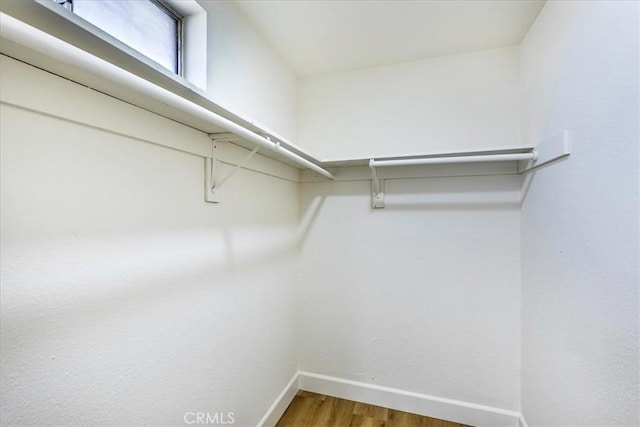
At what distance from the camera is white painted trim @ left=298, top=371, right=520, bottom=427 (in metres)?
1.66

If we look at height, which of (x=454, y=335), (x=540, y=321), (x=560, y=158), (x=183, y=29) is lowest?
(x=454, y=335)

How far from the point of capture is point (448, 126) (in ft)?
5.81

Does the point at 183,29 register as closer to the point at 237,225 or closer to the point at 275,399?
the point at 237,225

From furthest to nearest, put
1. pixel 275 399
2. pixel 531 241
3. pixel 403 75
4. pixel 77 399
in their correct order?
1. pixel 403 75
2. pixel 275 399
3. pixel 531 241
4. pixel 77 399

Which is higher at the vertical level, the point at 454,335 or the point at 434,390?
the point at 454,335

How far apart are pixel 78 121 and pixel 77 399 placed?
0.70 meters

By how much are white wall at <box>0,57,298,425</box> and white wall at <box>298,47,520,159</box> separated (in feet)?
2.96

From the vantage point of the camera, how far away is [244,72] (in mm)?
1452

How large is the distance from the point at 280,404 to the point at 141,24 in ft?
6.45

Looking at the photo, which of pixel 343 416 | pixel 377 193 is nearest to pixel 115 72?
pixel 377 193

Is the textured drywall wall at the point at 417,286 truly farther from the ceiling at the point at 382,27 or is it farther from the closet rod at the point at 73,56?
the closet rod at the point at 73,56

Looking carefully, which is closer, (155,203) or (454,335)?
(155,203)

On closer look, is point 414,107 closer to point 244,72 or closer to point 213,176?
point 244,72

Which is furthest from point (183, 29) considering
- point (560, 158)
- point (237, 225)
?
point (560, 158)
